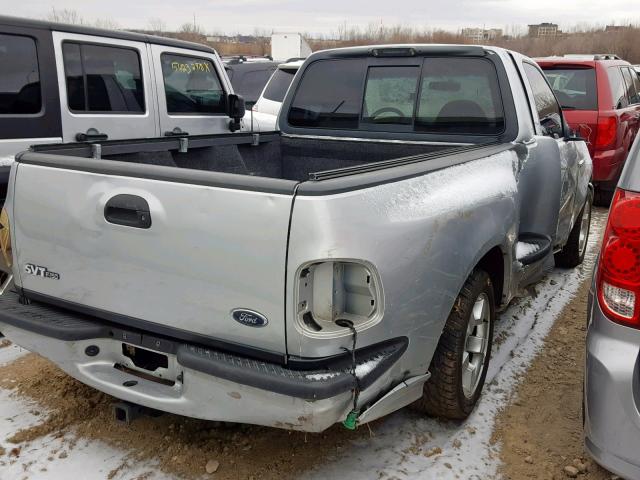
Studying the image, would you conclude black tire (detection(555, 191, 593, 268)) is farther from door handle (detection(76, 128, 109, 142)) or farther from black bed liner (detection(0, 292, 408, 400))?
door handle (detection(76, 128, 109, 142))

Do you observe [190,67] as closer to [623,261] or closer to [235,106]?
[235,106]

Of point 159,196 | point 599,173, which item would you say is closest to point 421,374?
point 159,196

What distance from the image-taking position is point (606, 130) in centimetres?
724

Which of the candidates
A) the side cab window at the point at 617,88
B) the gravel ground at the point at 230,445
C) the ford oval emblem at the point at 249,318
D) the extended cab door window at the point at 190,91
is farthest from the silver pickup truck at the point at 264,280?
the side cab window at the point at 617,88

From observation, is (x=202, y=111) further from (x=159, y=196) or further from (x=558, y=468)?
(x=558, y=468)

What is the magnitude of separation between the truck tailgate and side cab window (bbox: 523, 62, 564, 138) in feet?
9.29

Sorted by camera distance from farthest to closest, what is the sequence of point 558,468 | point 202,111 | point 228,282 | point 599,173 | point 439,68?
1. point 599,173
2. point 202,111
3. point 439,68
4. point 558,468
5. point 228,282

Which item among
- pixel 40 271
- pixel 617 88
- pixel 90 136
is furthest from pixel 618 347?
pixel 617 88

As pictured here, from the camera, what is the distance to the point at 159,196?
2.23m

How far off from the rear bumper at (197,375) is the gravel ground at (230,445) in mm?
412

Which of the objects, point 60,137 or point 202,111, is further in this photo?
point 202,111

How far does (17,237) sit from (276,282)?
1338 mm

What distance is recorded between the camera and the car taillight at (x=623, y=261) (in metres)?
2.07

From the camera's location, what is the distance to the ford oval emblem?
2125mm
